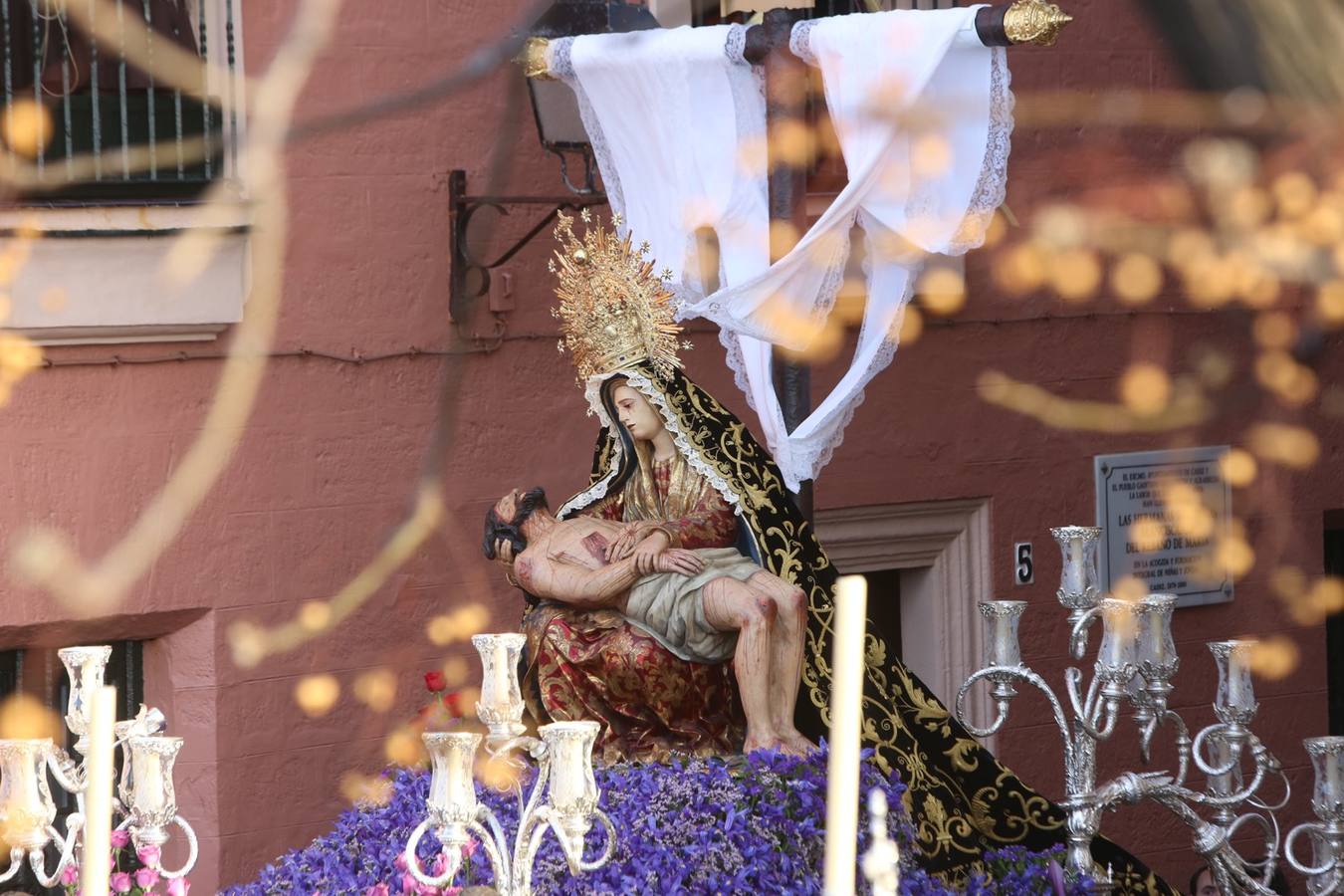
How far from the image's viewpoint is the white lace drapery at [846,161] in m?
5.32

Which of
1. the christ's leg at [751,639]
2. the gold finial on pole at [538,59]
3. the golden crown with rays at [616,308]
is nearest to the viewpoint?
the christ's leg at [751,639]

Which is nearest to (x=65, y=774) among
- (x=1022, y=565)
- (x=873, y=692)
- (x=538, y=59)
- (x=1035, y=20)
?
(x=873, y=692)

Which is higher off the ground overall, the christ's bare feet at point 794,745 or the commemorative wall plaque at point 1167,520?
the commemorative wall plaque at point 1167,520

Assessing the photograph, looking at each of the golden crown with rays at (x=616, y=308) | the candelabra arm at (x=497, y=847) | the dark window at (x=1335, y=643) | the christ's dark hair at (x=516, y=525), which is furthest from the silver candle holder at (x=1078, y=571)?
the dark window at (x=1335, y=643)

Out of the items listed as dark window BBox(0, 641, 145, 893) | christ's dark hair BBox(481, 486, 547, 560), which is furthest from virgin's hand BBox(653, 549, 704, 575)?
dark window BBox(0, 641, 145, 893)

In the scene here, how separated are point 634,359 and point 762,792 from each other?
113 centimetres

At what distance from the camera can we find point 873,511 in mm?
7656

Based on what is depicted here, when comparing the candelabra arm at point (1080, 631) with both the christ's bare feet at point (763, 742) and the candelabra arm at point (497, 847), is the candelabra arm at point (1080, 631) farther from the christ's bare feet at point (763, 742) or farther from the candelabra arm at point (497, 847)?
the candelabra arm at point (497, 847)

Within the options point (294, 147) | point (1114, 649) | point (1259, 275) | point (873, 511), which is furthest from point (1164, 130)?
point (1114, 649)

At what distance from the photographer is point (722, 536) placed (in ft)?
17.3

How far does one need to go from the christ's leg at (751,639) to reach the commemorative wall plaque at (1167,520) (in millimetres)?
3307

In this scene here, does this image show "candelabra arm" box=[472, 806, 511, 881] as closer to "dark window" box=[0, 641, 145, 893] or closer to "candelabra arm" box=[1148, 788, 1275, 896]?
"candelabra arm" box=[1148, 788, 1275, 896]

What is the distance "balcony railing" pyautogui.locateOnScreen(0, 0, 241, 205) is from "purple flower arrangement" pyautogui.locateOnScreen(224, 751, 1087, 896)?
84.6 inches

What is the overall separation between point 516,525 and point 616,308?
0.59 meters
